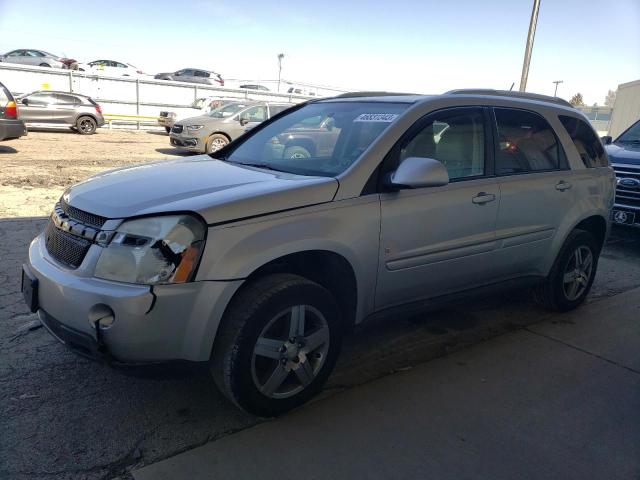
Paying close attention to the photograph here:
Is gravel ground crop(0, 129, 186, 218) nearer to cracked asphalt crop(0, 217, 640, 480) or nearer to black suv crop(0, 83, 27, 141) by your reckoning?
black suv crop(0, 83, 27, 141)

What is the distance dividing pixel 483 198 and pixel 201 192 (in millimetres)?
1983

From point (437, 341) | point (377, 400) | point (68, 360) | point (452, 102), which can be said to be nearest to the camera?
point (377, 400)

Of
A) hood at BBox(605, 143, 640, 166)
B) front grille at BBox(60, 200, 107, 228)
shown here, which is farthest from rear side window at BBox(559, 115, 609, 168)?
front grille at BBox(60, 200, 107, 228)

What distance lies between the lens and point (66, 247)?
9.12 feet

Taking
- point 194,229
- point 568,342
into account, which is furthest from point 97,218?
point 568,342

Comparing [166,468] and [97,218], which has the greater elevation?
[97,218]

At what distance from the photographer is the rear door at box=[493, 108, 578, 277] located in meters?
3.93

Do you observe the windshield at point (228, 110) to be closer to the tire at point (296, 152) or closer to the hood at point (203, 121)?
the hood at point (203, 121)

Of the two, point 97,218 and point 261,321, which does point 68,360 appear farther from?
point 261,321

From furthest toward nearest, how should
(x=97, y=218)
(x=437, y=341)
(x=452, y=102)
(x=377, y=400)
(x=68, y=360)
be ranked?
(x=437, y=341)
(x=452, y=102)
(x=68, y=360)
(x=377, y=400)
(x=97, y=218)

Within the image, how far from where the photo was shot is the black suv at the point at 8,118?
431 inches

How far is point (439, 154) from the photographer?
3.60 metres

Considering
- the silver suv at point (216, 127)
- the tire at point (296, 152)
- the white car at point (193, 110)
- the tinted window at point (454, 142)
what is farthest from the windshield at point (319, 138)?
the white car at point (193, 110)

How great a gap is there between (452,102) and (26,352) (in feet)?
10.9
